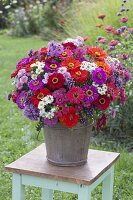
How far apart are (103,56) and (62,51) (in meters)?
0.27

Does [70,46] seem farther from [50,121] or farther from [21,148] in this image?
[21,148]

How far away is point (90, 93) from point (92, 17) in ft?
18.5

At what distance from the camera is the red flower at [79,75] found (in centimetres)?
287

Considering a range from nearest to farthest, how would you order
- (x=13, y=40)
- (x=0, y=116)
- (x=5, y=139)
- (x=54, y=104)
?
1. (x=54, y=104)
2. (x=5, y=139)
3. (x=0, y=116)
4. (x=13, y=40)

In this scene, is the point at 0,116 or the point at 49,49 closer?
the point at 49,49

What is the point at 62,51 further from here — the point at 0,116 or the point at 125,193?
the point at 0,116

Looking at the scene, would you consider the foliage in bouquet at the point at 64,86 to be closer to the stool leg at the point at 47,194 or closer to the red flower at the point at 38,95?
the red flower at the point at 38,95

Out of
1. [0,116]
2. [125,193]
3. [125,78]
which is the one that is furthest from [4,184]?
[0,116]

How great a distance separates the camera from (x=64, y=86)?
2893 millimetres

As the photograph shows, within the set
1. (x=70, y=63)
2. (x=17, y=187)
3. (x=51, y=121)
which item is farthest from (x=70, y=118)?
(x=17, y=187)

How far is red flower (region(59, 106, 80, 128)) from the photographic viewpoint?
9.31ft

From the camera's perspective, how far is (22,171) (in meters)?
2.99

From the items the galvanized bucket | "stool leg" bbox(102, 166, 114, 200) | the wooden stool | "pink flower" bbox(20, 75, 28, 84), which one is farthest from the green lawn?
"pink flower" bbox(20, 75, 28, 84)

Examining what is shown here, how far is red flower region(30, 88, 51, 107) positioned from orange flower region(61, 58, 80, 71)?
178 mm
